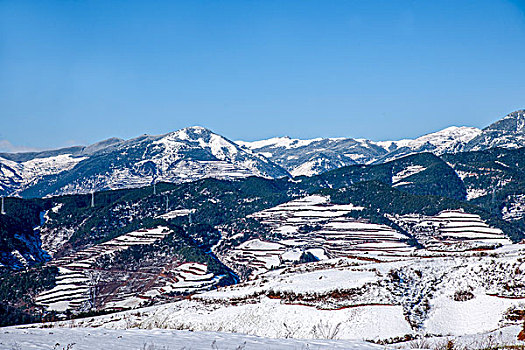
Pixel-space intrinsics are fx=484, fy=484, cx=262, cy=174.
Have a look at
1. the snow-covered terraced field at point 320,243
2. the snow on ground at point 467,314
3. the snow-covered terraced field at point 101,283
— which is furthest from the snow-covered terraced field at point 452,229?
the snow on ground at point 467,314

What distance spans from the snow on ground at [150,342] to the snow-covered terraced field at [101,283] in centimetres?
8301

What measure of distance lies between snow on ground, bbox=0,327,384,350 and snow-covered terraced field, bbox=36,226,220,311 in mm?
83014

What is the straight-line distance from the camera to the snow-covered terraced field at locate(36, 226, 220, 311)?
113 m

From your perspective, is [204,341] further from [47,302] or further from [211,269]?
[211,269]

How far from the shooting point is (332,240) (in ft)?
539

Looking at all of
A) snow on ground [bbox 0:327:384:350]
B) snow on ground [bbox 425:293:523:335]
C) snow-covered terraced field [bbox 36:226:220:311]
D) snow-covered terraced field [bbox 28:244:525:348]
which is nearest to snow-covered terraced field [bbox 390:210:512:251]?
snow-covered terraced field [bbox 36:226:220:311]

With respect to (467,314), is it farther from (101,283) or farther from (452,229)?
(452,229)

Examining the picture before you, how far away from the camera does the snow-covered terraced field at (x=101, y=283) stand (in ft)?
370

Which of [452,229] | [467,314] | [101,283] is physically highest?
[452,229]

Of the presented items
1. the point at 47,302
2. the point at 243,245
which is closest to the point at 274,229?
the point at 243,245

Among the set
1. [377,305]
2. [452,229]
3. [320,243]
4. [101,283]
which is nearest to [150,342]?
[377,305]

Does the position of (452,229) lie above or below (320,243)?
above

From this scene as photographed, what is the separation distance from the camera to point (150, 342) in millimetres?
19828

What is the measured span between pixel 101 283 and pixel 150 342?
118472mm
